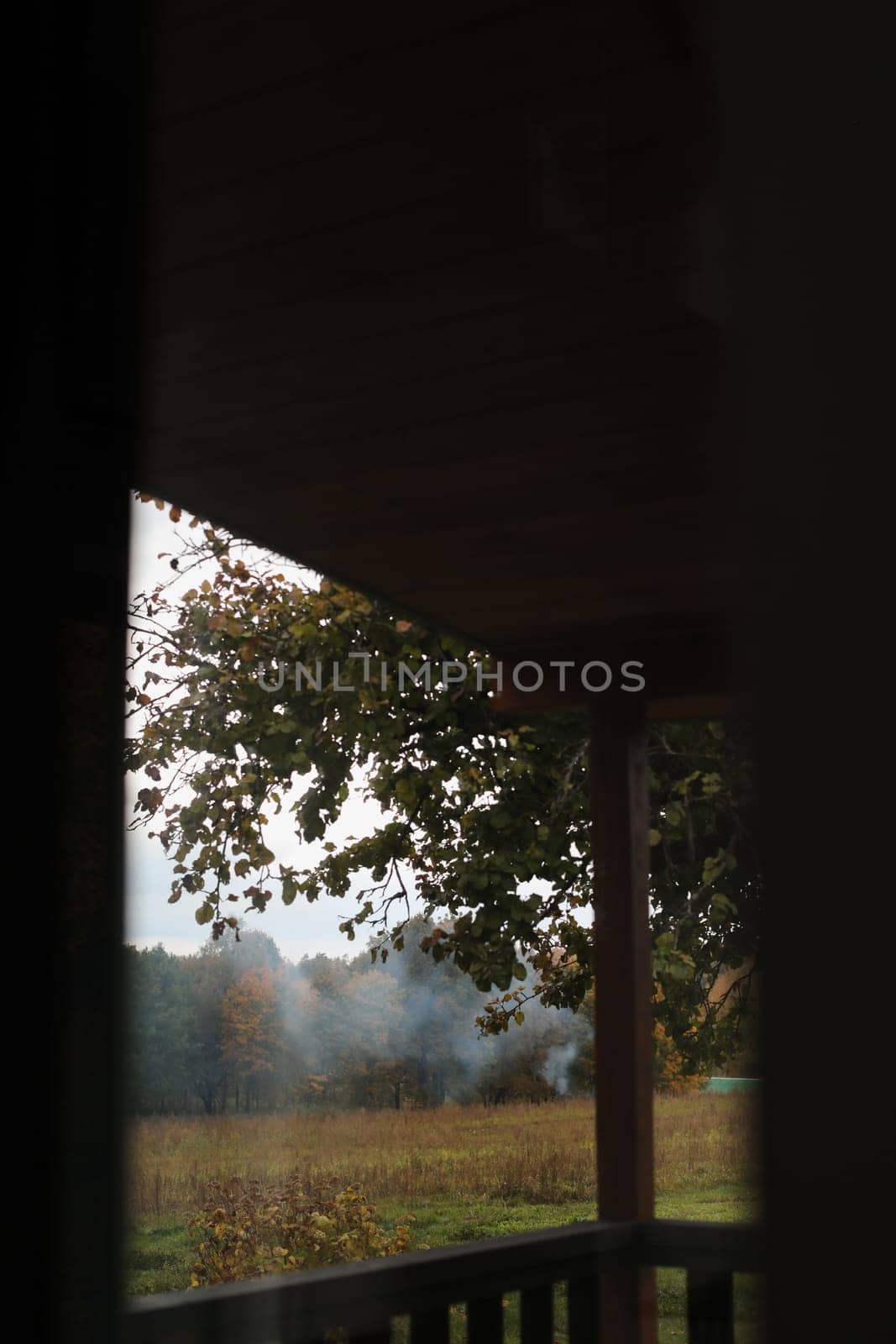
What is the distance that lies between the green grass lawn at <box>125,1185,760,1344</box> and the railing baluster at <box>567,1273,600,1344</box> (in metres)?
1.05

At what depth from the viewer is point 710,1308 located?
113 cm

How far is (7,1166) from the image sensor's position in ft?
2.07

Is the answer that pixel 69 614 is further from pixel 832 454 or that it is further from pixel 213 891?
pixel 213 891

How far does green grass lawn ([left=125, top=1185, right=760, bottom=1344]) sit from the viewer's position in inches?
108

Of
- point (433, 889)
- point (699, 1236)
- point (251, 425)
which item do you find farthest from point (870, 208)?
point (433, 889)

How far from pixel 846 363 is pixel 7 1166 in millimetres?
575

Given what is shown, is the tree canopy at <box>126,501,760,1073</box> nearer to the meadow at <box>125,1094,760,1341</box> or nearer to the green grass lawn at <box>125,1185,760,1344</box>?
the meadow at <box>125,1094,760,1341</box>

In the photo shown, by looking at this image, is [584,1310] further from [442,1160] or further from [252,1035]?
[252,1035]

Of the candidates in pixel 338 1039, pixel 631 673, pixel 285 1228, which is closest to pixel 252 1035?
pixel 338 1039

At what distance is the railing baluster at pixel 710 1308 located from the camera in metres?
1.15

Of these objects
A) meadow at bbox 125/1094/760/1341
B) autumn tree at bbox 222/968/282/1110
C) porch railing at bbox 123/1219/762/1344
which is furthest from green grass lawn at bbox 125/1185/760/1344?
porch railing at bbox 123/1219/762/1344

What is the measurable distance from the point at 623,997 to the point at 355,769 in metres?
1.48

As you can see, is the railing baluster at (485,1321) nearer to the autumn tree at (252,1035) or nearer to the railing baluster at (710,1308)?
the railing baluster at (710,1308)

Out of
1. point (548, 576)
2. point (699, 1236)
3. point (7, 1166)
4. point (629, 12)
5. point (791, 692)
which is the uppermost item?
point (629, 12)
